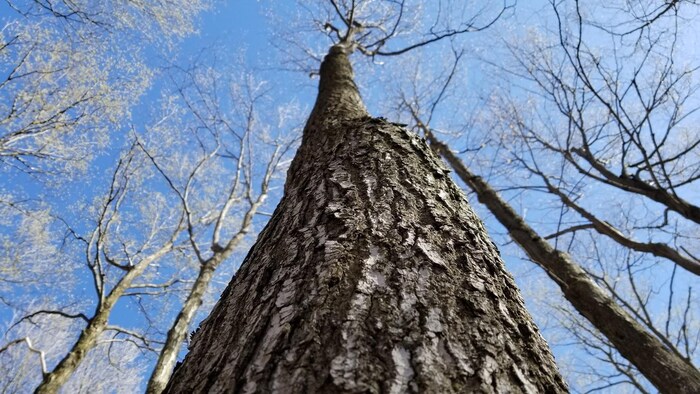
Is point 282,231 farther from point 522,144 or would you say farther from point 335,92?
point 522,144

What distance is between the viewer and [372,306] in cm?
92

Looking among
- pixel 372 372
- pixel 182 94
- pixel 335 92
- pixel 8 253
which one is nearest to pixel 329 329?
pixel 372 372

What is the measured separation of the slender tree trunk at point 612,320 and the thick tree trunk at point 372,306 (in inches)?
80.6

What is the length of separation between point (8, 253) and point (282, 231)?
27.3 ft

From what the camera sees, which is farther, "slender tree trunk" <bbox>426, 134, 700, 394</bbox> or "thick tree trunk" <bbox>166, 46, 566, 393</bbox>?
"slender tree trunk" <bbox>426, 134, 700, 394</bbox>

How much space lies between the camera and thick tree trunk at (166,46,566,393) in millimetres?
774

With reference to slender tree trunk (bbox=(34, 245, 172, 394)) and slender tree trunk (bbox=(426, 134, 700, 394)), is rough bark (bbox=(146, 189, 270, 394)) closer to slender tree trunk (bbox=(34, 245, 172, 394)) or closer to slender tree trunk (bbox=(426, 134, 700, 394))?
slender tree trunk (bbox=(34, 245, 172, 394))

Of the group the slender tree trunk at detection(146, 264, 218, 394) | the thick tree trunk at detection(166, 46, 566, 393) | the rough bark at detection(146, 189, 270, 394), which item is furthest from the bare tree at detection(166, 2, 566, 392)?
the slender tree trunk at detection(146, 264, 218, 394)

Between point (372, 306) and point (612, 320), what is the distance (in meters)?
2.74

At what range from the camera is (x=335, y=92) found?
324 cm

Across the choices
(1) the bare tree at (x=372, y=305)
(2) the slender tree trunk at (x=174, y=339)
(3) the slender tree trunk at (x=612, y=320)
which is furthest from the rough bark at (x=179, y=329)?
(3) the slender tree trunk at (x=612, y=320)

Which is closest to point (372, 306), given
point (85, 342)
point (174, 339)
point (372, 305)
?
point (372, 305)

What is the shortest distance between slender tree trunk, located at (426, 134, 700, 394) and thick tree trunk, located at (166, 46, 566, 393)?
6.72ft

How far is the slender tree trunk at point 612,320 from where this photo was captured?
2.47 m
